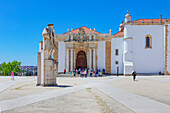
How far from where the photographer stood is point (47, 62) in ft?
A: 45.8

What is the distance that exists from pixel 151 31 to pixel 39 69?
28.6 m

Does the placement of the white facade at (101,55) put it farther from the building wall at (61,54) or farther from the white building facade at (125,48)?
the building wall at (61,54)

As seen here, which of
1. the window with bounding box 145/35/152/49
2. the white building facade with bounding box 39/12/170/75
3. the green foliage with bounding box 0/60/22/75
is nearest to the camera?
the white building facade with bounding box 39/12/170/75

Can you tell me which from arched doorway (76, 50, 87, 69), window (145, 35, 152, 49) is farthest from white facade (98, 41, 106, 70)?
window (145, 35, 152, 49)

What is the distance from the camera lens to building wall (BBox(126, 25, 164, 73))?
117 feet

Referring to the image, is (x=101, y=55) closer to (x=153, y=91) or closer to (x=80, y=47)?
(x=80, y=47)

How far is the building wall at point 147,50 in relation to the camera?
35.6 m

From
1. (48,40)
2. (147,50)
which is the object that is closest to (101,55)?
(147,50)

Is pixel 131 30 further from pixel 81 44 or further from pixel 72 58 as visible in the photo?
pixel 72 58

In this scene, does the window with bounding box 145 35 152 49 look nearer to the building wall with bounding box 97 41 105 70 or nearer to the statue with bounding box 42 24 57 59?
the building wall with bounding box 97 41 105 70

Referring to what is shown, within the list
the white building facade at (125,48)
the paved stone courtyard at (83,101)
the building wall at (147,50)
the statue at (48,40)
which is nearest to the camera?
the paved stone courtyard at (83,101)

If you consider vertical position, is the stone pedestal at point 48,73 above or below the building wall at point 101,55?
below

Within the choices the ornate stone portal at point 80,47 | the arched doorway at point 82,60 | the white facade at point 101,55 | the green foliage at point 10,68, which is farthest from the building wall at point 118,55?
the green foliage at point 10,68

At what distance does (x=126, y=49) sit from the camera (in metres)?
35.3
